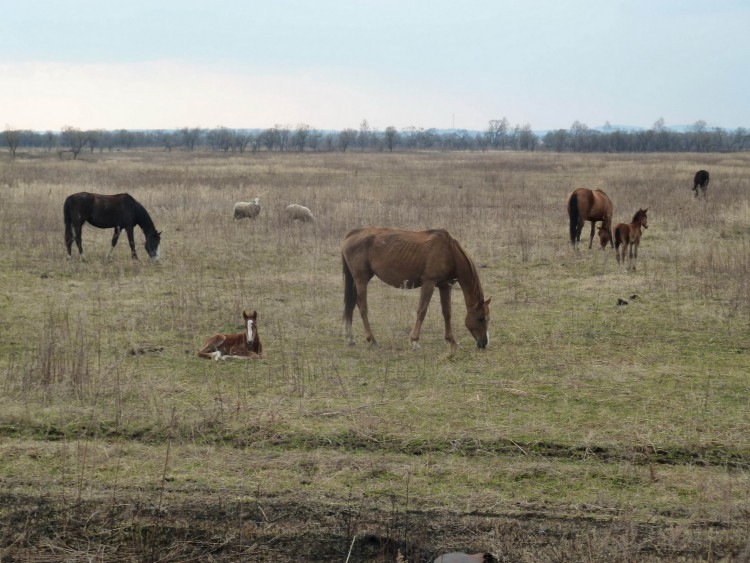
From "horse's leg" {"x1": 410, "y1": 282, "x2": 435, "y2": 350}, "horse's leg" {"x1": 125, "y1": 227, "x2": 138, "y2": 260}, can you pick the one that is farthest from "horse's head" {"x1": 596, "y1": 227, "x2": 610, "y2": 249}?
"horse's leg" {"x1": 125, "y1": 227, "x2": 138, "y2": 260}

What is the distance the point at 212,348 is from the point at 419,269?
2881 mm

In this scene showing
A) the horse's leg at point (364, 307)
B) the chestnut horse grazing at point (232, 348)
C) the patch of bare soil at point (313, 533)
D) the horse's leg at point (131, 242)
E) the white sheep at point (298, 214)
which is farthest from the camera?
the white sheep at point (298, 214)

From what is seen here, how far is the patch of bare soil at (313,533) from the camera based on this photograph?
5180mm

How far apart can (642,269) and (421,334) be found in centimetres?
670

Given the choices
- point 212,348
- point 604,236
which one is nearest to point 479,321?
point 212,348

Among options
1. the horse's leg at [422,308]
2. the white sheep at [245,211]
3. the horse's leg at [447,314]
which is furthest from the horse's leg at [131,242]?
the horse's leg at [447,314]

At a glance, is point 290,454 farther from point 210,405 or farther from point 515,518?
point 515,518

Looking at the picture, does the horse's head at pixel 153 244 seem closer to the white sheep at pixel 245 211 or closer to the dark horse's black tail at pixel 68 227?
the dark horse's black tail at pixel 68 227

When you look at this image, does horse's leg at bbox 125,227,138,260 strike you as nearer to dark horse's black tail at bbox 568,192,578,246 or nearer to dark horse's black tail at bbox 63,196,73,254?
dark horse's black tail at bbox 63,196,73,254

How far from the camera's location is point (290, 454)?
6.87 m

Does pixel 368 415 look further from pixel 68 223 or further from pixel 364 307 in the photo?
pixel 68 223

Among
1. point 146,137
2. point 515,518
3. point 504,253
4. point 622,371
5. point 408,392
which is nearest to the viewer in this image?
point 515,518

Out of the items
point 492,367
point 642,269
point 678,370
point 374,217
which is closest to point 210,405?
point 492,367

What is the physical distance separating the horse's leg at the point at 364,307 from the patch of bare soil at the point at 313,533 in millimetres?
4783
